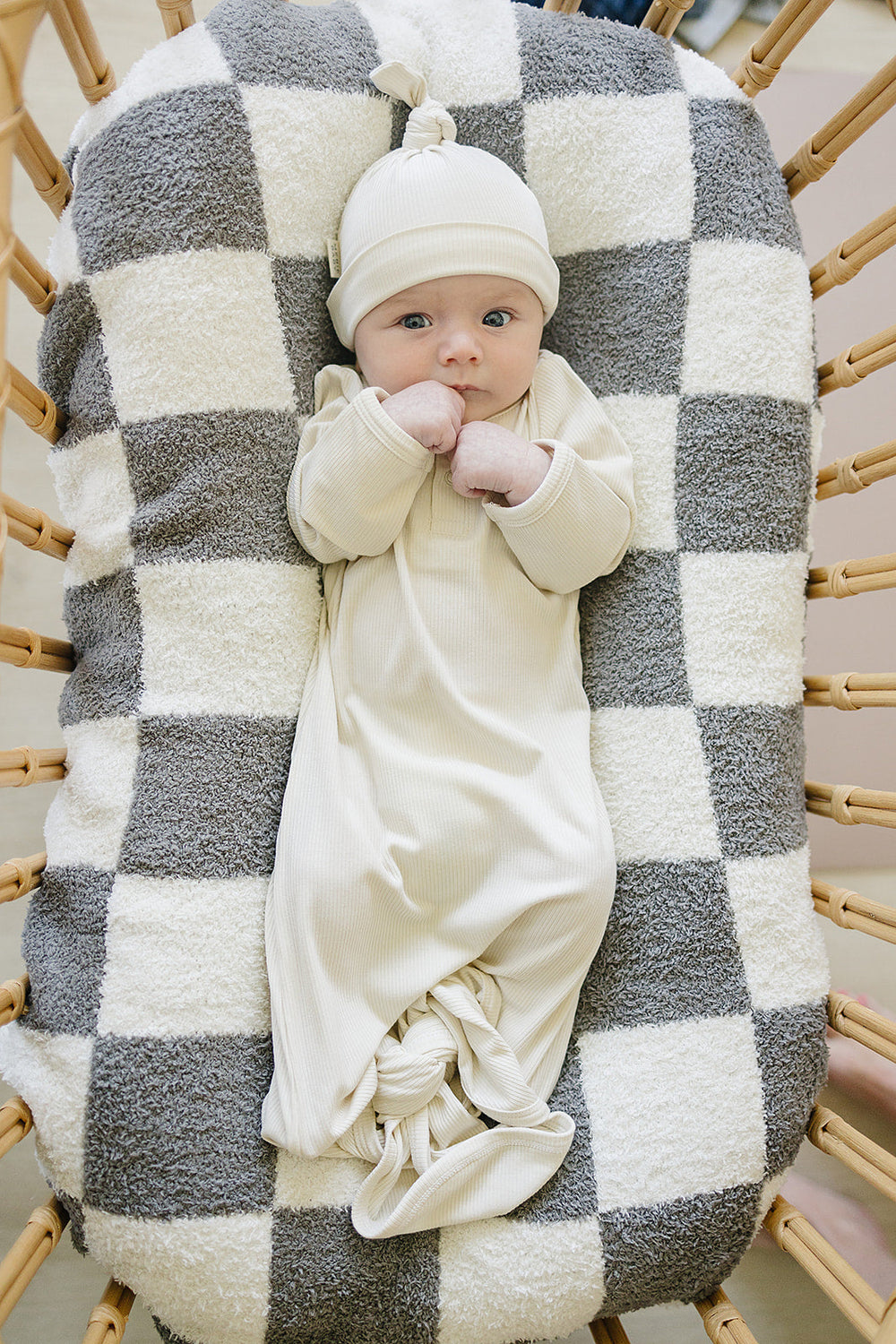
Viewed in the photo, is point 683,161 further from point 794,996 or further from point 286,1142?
point 286,1142

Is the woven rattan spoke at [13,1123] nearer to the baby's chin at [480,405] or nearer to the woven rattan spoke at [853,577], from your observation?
the baby's chin at [480,405]

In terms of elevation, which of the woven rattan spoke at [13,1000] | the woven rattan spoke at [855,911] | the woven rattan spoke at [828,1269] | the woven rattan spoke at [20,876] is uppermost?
the woven rattan spoke at [20,876]

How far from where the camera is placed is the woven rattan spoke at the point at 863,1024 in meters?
0.79

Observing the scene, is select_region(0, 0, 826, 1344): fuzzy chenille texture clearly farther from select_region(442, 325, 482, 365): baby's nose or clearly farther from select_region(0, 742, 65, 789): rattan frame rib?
select_region(442, 325, 482, 365): baby's nose

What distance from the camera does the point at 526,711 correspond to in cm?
89

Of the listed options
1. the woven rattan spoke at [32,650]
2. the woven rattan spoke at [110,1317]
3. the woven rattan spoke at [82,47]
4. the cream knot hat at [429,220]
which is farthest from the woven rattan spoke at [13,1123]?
the woven rattan spoke at [82,47]

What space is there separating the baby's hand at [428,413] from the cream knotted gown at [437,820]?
0.04ft

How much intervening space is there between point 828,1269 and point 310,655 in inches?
25.2

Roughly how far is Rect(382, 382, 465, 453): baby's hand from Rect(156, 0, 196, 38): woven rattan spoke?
15.4 inches

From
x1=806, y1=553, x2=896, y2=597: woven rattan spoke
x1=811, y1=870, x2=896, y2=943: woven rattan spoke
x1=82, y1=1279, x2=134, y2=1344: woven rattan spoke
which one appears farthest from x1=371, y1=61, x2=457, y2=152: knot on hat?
x1=82, y1=1279, x2=134, y2=1344: woven rattan spoke

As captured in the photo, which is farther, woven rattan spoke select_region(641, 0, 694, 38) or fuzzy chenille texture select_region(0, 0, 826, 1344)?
woven rattan spoke select_region(641, 0, 694, 38)

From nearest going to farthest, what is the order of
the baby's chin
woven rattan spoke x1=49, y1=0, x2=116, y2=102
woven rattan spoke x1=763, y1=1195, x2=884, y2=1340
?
woven rattan spoke x1=763, y1=1195, x2=884, y2=1340
woven rattan spoke x1=49, y1=0, x2=116, y2=102
the baby's chin

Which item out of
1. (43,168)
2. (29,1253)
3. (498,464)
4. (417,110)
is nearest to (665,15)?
(417,110)

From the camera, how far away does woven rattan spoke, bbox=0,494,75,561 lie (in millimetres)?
811
